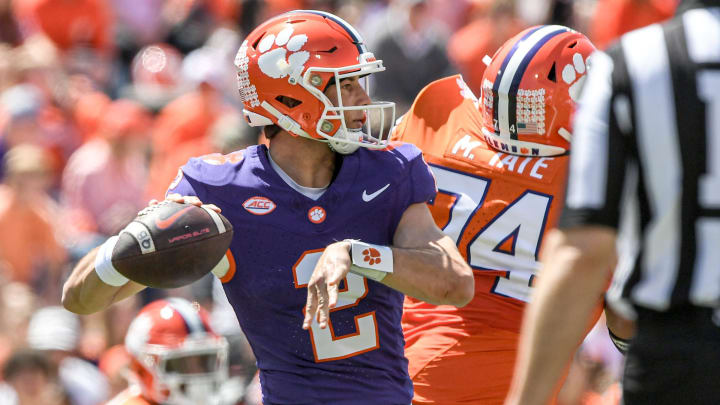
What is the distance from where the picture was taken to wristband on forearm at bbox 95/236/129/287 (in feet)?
10.8

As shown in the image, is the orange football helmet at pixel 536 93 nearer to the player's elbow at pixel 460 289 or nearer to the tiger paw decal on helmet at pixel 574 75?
the tiger paw decal on helmet at pixel 574 75

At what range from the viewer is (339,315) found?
348 centimetres

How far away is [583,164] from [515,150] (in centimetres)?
174

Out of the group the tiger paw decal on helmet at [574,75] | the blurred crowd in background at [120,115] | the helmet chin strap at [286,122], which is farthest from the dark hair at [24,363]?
the tiger paw decal on helmet at [574,75]

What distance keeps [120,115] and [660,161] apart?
6692 millimetres

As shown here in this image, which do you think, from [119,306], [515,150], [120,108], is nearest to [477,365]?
[515,150]

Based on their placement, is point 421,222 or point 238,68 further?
point 238,68

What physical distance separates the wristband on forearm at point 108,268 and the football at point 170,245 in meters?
0.04

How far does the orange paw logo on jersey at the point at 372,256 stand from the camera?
10.4ft

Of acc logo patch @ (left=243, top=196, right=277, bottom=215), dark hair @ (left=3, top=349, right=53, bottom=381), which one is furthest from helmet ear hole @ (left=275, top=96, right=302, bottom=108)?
dark hair @ (left=3, top=349, right=53, bottom=381)

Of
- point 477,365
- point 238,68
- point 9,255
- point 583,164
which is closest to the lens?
point 583,164

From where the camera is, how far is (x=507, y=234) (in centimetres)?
409

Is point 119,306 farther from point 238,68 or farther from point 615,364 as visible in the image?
point 238,68

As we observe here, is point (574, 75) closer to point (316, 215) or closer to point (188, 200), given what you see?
point (316, 215)
